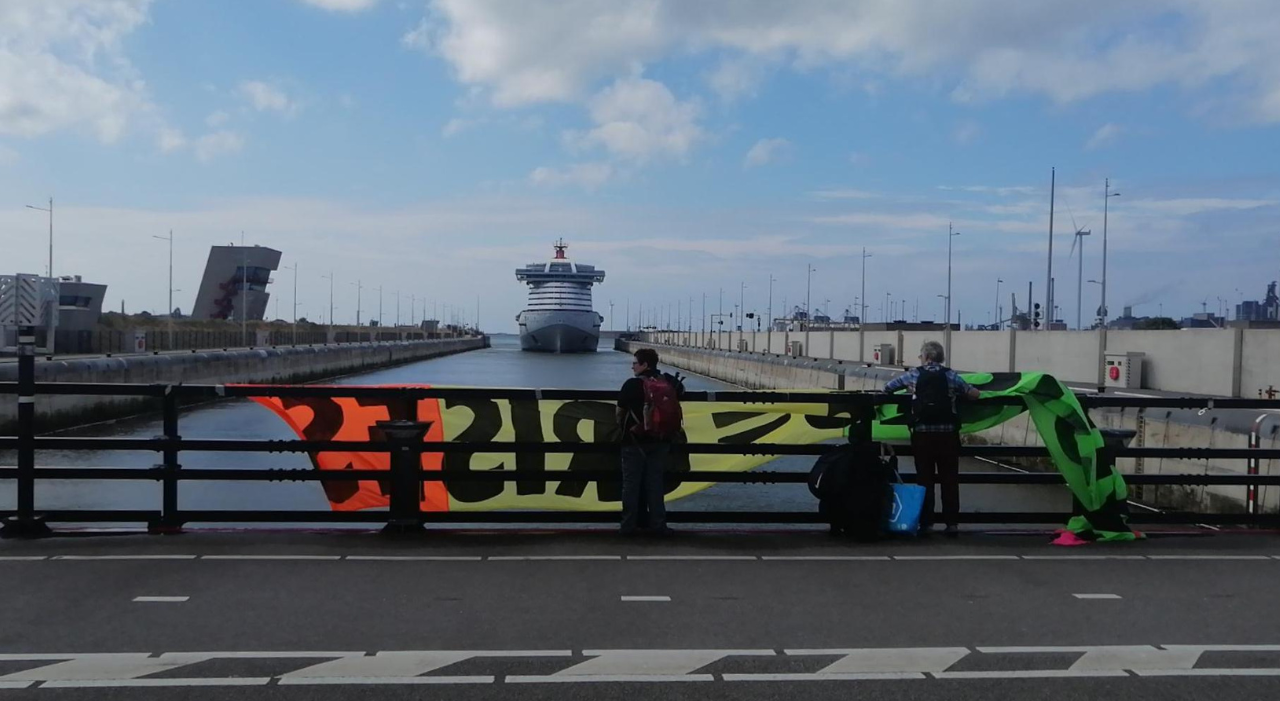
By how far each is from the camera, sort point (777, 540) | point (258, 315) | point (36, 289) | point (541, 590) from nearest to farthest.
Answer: point (541, 590), point (777, 540), point (36, 289), point (258, 315)

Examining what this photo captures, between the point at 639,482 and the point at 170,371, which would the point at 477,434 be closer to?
the point at 639,482

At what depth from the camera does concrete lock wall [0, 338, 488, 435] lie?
35.1 m

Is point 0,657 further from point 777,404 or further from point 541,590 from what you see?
point 777,404

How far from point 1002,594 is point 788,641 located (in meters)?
2.06

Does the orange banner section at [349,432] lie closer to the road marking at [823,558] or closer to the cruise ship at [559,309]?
the road marking at [823,558]

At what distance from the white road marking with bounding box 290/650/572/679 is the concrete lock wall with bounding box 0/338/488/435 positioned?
784cm

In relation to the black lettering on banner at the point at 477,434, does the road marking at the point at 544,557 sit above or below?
below

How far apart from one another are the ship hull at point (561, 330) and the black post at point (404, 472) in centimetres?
12102

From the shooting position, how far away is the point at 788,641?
20.3ft

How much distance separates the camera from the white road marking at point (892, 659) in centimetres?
570

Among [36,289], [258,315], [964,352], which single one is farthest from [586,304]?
[36,289]

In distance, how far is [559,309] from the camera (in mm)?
132750

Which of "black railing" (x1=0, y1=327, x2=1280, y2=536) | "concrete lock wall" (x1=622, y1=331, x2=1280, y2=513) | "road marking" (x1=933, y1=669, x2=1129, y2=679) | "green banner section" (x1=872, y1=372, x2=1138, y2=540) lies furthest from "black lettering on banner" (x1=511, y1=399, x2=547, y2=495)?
"concrete lock wall" (x1=622, y1=331, x2=1280, y2=513)

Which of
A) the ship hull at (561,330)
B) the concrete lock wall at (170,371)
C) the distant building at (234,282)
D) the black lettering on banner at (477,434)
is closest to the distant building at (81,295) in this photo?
the concrete lock wall at (170,371)
